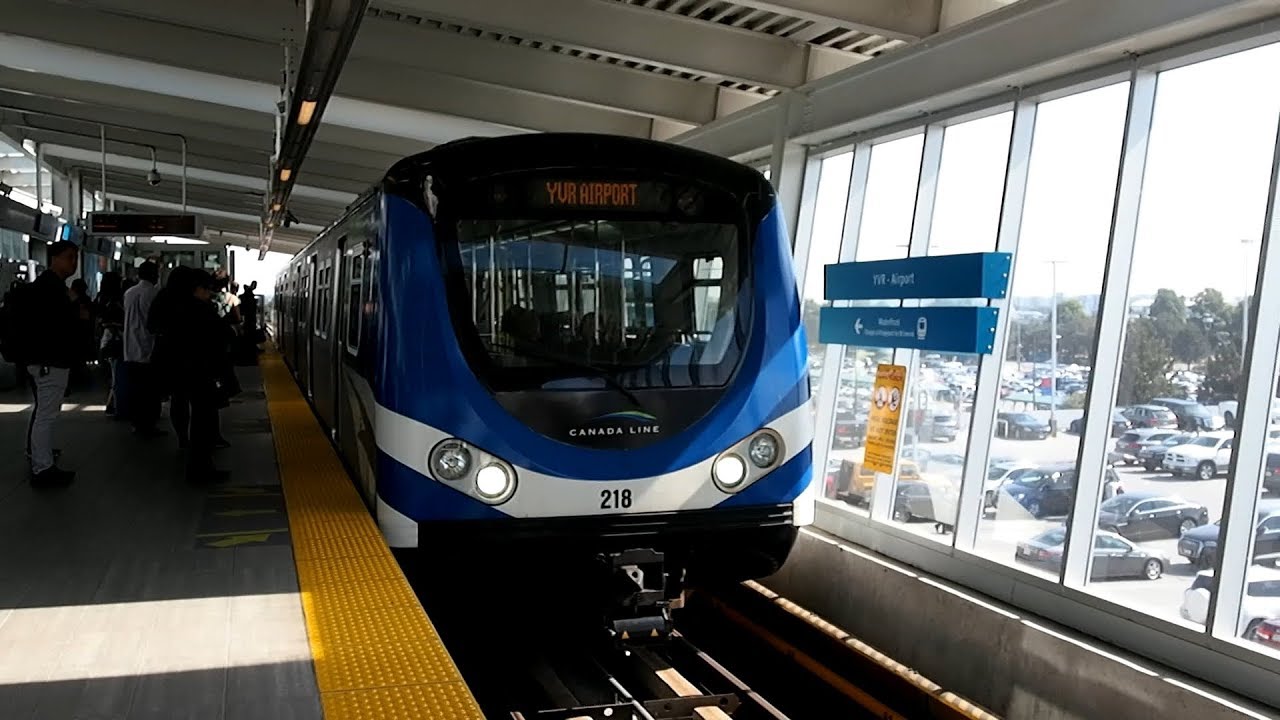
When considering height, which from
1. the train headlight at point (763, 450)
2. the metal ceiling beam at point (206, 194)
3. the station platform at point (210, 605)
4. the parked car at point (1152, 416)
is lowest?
the station platform at point (210, 605)

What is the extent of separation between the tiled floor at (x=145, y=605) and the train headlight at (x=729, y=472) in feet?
7.02

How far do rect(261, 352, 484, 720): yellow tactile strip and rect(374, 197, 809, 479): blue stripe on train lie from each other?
78 cm

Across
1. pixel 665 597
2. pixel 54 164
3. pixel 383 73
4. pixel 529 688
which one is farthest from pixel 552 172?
pixel 54 164

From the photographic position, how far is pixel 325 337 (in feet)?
30.7

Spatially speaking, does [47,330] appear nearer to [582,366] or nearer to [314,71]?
[314,71]

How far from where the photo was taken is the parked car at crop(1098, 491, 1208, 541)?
19.6 feet

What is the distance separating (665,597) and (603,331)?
1395 millimetres

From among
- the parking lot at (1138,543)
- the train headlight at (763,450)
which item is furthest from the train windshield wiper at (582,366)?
the parking lot at (1138,543)

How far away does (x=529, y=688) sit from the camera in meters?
6.64

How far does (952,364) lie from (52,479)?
21.7ft

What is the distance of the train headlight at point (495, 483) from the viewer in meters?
A: 5.36

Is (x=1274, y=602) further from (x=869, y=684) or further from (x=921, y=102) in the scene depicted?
(x=921, y=102)

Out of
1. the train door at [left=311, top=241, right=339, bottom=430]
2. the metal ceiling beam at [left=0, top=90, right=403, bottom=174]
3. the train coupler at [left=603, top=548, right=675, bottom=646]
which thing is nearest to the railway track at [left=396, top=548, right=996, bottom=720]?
the train coupler at [left=603, top=548, right=675, bottom=646]

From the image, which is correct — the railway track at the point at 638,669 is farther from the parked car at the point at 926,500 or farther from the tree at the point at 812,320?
the tree at the point at 812,320
